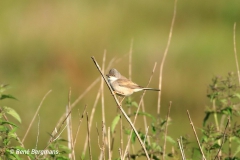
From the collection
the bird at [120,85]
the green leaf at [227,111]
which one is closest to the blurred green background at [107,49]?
the bird at [120,85]

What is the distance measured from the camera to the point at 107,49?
42.1 ft

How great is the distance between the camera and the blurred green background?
440 inches

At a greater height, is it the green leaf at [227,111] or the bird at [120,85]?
the bird at [120,85]

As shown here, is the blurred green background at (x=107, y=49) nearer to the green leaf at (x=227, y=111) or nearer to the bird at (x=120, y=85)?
the bird at (x=120, y=85)

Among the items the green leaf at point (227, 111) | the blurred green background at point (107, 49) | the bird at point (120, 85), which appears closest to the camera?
the green leaf at point (227, 111)

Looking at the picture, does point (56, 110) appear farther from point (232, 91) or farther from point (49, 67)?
point (232, 91)

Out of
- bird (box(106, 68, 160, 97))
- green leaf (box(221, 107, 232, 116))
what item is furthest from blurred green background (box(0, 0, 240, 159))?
green leaf (box(221, 107, 232, 116))

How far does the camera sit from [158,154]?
22.1 ft

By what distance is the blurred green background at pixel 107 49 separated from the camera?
1118cm

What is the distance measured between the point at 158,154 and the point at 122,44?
21.7ft

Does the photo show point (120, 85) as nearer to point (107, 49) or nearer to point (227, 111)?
point (227, 111)

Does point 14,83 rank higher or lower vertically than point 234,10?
lower

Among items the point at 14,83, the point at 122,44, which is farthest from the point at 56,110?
the point at 122,44

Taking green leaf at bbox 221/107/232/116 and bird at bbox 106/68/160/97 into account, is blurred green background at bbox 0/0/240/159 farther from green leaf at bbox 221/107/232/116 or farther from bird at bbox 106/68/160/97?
green leaf at bbox 221/107/232/116
